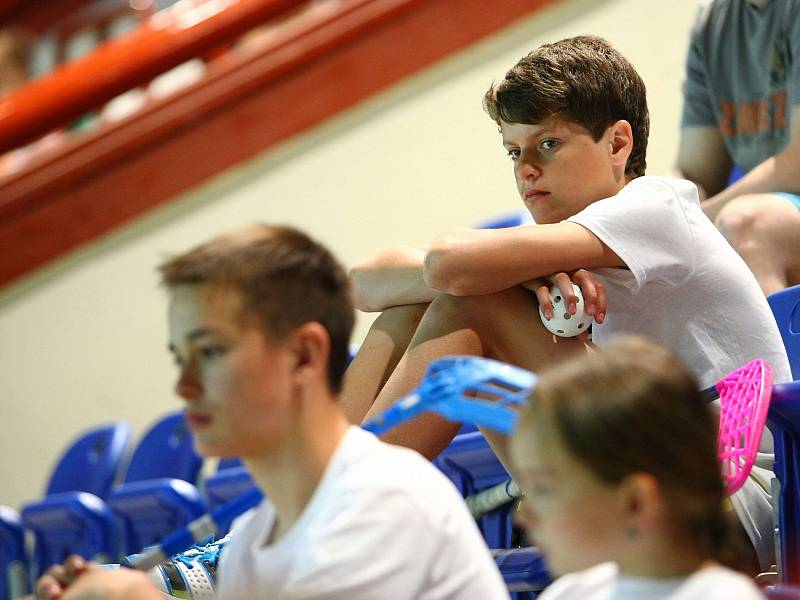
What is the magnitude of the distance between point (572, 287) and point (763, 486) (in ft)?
0.91

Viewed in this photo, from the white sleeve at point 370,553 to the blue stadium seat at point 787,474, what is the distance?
1.43 feet

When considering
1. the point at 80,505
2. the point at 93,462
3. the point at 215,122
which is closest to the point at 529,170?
the point at 80,505

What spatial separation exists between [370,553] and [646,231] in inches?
23.4

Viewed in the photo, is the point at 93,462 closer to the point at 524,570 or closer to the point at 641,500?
the point at 524,570

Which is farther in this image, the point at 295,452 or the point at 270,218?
the point at 270,218

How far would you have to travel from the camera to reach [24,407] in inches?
125

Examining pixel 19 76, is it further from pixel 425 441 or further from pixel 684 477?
pixel 684 477

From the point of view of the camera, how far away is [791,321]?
151cm

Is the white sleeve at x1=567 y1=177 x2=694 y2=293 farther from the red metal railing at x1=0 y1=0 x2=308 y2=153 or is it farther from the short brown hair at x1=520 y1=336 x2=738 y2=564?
the red metal railing at x1=0 y1=0 x2=308 y2=153

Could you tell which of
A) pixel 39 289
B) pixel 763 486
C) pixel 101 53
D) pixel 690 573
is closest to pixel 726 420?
pixel 763 486

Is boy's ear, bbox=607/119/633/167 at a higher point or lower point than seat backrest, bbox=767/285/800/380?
higher

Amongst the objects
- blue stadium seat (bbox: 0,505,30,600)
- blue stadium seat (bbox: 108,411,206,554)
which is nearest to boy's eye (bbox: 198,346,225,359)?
blue stadium seat (bbox: 108,411,206,554)

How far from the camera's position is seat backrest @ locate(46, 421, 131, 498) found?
8.47 ft

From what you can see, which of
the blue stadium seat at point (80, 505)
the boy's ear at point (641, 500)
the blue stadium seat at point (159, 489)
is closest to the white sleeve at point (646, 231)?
the boy's ear at point (641, 500)
